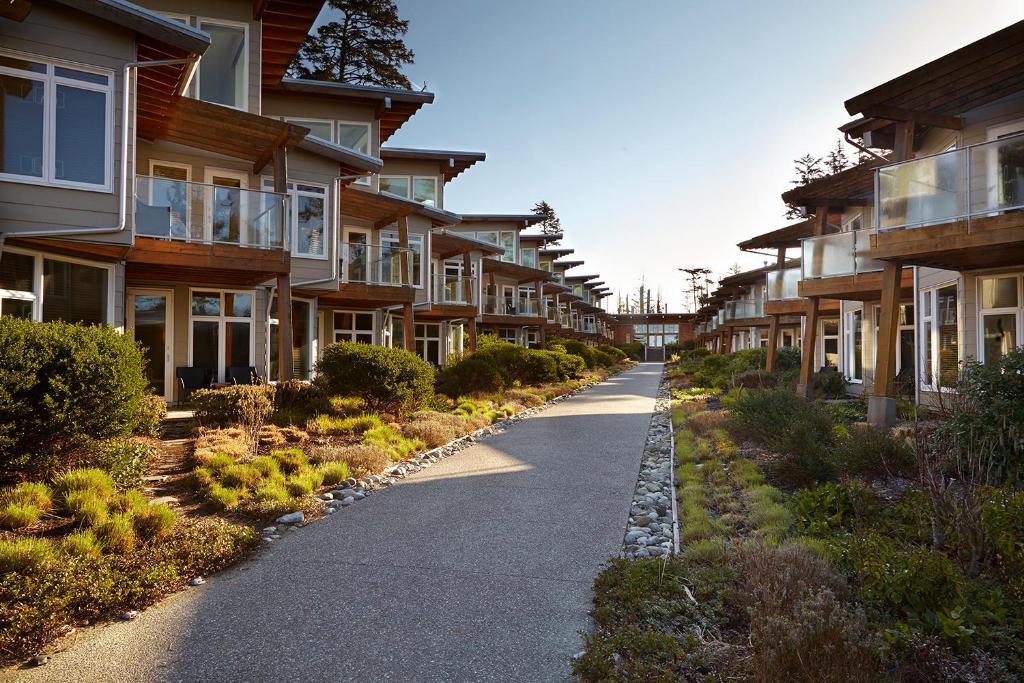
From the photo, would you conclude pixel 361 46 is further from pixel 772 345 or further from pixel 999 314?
pixel 999 314

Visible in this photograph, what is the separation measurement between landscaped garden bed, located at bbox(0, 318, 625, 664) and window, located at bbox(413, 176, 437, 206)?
50.6 ft

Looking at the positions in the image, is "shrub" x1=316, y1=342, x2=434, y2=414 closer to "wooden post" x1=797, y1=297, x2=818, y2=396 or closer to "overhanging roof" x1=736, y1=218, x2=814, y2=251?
"wooden post" x1=797, y1=297, x2=818, y2=396

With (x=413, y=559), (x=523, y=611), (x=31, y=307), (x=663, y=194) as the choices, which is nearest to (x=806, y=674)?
(x=523, y=611)

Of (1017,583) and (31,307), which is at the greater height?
(31,307)

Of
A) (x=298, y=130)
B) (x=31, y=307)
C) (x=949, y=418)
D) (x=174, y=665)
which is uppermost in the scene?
(x=298, y=130)

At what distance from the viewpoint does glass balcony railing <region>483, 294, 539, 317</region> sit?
34344mm

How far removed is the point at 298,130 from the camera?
45.5 ft

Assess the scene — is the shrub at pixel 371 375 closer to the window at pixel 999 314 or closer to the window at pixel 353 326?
the window at pixel 353 326

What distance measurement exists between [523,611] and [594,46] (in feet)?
44.7

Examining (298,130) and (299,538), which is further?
(298,130)

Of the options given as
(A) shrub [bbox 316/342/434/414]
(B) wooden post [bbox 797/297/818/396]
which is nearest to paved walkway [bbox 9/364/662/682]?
(A) shrub [bbox 316/342/434/414]

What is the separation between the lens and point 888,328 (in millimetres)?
12633

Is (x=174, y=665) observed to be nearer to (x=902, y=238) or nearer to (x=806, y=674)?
(x=806, y=674)

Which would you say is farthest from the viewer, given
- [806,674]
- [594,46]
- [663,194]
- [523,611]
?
[663,194]
